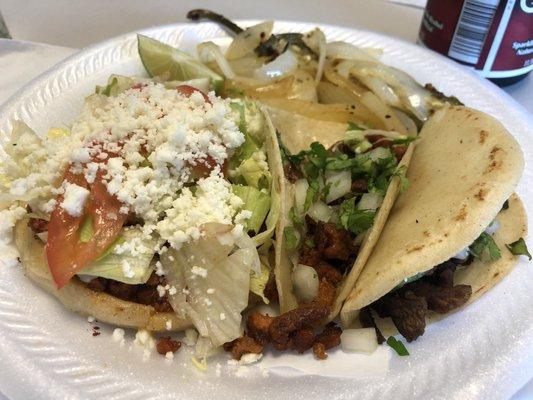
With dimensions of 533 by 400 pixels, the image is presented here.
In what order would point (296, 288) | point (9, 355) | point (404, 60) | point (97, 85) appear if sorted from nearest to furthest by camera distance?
point (9, 355), point (296, 288), point (97, 85), point (404, 60)

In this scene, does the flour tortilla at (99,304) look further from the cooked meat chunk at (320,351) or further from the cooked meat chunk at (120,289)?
the cooked meat chunk at (320,351)

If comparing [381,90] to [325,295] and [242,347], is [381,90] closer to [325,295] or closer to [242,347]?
[325,295]

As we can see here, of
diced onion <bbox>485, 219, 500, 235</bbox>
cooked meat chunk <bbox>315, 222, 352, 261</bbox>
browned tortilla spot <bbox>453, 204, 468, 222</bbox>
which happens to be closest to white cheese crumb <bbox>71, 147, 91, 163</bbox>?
cooked meat chunk <bbox>315, 222, 352, 261</bbox>

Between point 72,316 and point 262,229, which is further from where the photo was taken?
point 262,229

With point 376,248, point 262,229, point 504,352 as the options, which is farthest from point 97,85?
point 504,352

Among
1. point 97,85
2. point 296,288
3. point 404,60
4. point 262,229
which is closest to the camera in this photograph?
point 296,288

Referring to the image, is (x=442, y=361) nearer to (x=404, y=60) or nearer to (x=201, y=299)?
(x=201, y=299)
